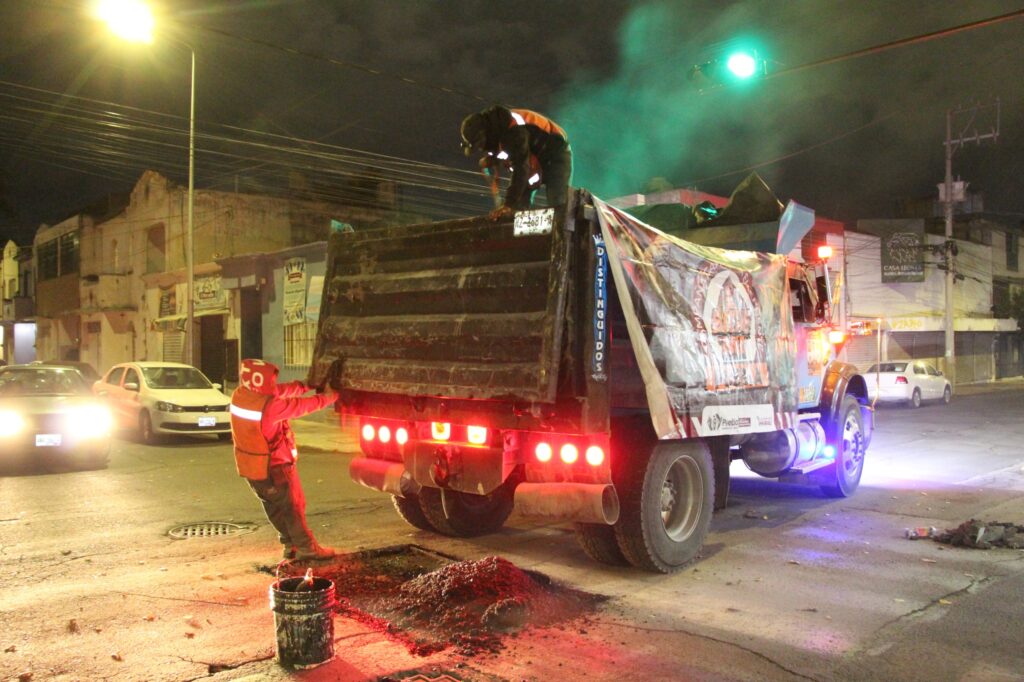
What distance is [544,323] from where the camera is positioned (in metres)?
5.15

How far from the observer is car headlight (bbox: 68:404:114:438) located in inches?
428

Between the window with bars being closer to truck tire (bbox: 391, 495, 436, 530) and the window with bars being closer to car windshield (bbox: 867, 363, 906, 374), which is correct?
truck tire (bbox: 391, 495, 436, 530)

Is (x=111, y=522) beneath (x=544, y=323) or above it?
beneath

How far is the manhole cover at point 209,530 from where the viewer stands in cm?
715

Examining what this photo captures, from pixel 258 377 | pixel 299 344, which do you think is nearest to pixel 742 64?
pixel 258 377

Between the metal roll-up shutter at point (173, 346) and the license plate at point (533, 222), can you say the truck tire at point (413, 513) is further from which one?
the metal roll-up shutter at point (173, 346)

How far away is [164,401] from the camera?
47.0ft

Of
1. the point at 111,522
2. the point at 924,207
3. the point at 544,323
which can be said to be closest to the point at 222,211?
the point at 111,522

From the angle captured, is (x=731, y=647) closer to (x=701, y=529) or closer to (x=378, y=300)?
(x=701, y=529)

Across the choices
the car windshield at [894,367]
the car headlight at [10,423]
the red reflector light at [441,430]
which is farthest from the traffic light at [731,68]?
the car windshield at [894,367]

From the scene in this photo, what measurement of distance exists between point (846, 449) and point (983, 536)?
7.66 feet

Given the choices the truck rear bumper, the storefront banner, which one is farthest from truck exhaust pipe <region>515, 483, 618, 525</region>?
the storefront banner

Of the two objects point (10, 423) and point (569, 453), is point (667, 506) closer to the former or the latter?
point (569, 453)

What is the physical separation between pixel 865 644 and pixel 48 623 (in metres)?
4.94
